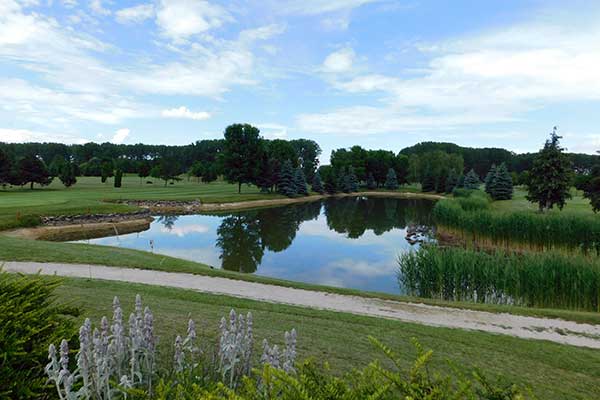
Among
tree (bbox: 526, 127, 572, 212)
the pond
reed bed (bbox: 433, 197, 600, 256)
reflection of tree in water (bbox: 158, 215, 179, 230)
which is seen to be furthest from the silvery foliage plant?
tree (bbox: 526, 127, 572, 212)

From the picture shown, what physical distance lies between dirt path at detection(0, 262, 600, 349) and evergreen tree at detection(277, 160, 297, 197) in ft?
170

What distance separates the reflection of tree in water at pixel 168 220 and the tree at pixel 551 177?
3464 centimetres

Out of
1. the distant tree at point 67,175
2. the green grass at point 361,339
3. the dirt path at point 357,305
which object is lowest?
the dirt path at point 357,305

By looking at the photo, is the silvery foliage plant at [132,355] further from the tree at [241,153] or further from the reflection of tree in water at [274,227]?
the tree at [241,153]

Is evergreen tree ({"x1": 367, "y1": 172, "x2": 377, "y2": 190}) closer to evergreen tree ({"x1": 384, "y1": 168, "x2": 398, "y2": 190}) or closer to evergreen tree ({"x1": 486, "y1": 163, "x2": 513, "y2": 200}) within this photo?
evergreen tree ({"x1": 384, "y1": 168, "x2": 398, "y2": 190})

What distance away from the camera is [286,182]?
6531 cm

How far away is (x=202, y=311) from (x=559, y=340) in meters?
8.34

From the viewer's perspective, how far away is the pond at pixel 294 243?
19273 millimetres

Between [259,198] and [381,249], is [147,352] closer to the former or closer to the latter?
[381,249]

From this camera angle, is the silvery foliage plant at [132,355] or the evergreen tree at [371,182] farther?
the evergreen tree at [371,182]

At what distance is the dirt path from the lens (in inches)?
374

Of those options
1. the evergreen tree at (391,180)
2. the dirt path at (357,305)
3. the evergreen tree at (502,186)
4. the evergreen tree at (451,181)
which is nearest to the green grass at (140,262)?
the dirt path at (357,305)

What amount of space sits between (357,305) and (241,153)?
5124cm

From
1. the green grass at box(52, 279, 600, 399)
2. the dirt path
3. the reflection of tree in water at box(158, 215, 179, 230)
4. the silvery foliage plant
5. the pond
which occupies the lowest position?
the pond
